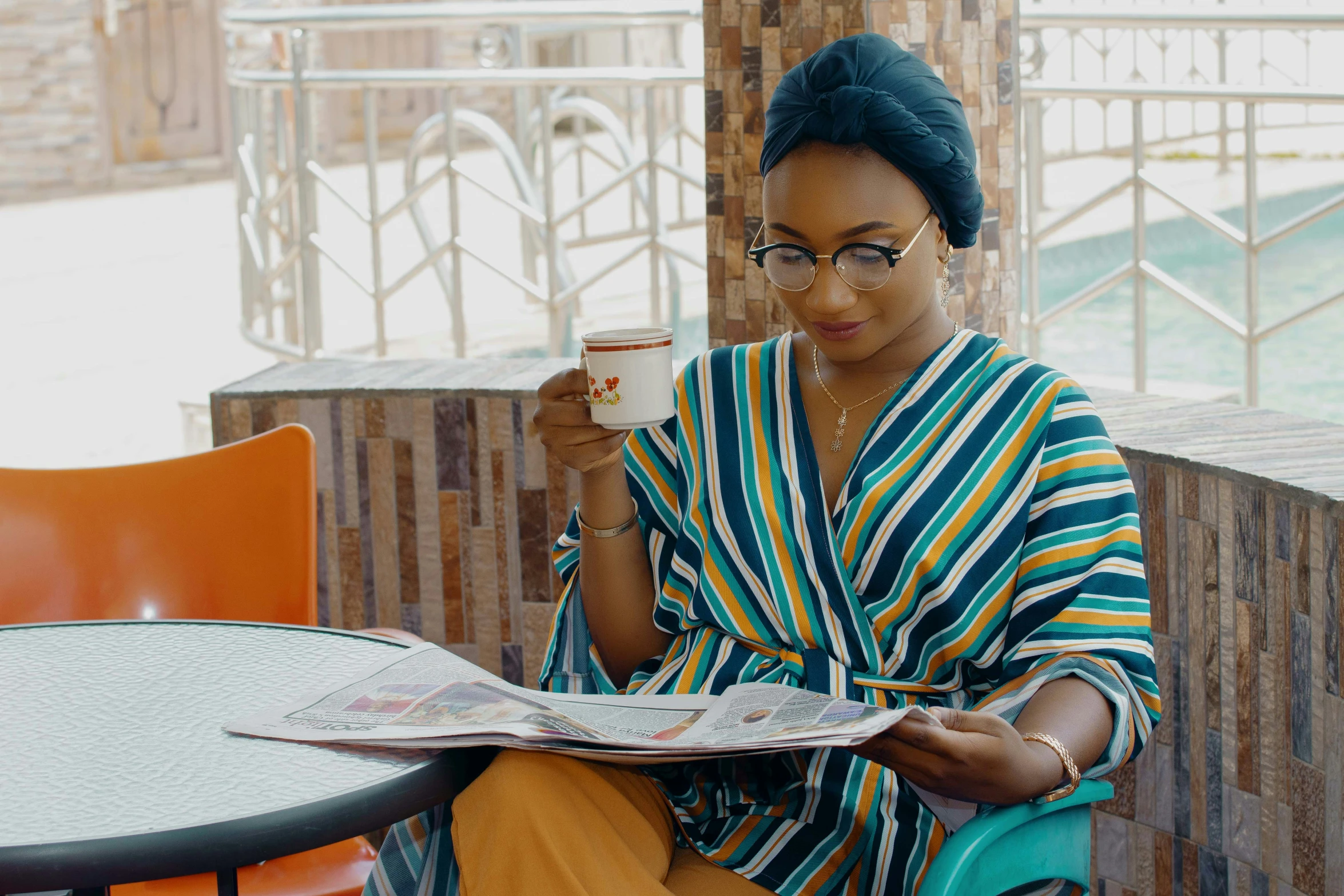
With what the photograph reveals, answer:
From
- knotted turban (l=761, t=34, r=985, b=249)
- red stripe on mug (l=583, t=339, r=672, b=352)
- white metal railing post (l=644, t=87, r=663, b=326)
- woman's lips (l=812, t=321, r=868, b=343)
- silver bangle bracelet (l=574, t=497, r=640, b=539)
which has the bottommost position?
silver bangle bracelet (l=574, t=497, r=640, b=539)

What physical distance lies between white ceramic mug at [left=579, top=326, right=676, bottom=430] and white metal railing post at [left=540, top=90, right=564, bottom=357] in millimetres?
2585

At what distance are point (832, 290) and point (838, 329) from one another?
5 cm

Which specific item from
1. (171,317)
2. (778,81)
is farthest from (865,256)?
(171,317)

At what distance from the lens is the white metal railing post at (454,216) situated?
3893mm

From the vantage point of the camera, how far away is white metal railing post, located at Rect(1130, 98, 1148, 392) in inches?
142

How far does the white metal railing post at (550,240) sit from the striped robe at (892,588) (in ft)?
8.04

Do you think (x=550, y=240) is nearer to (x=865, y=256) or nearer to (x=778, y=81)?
(x=778, y=81)

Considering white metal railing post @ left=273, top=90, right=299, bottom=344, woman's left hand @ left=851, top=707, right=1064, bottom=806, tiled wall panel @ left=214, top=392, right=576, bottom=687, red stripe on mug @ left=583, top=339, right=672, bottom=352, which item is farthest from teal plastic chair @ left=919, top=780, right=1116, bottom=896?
white metal railing post @ left=273, top=90, right=299, bottom=344

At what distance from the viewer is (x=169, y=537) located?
218 centimetres

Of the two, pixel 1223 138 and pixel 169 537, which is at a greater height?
pixel 1223 138

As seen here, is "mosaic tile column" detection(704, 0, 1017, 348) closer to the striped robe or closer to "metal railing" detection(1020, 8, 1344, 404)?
the striped robe

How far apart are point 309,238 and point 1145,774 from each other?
2.76 metres

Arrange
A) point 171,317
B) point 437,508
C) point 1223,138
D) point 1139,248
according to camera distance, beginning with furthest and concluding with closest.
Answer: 1. point 1223,138
2. point 171,317
3. point 1139,248
4. point 437,508

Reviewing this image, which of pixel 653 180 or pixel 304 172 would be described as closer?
pixel 304 172
